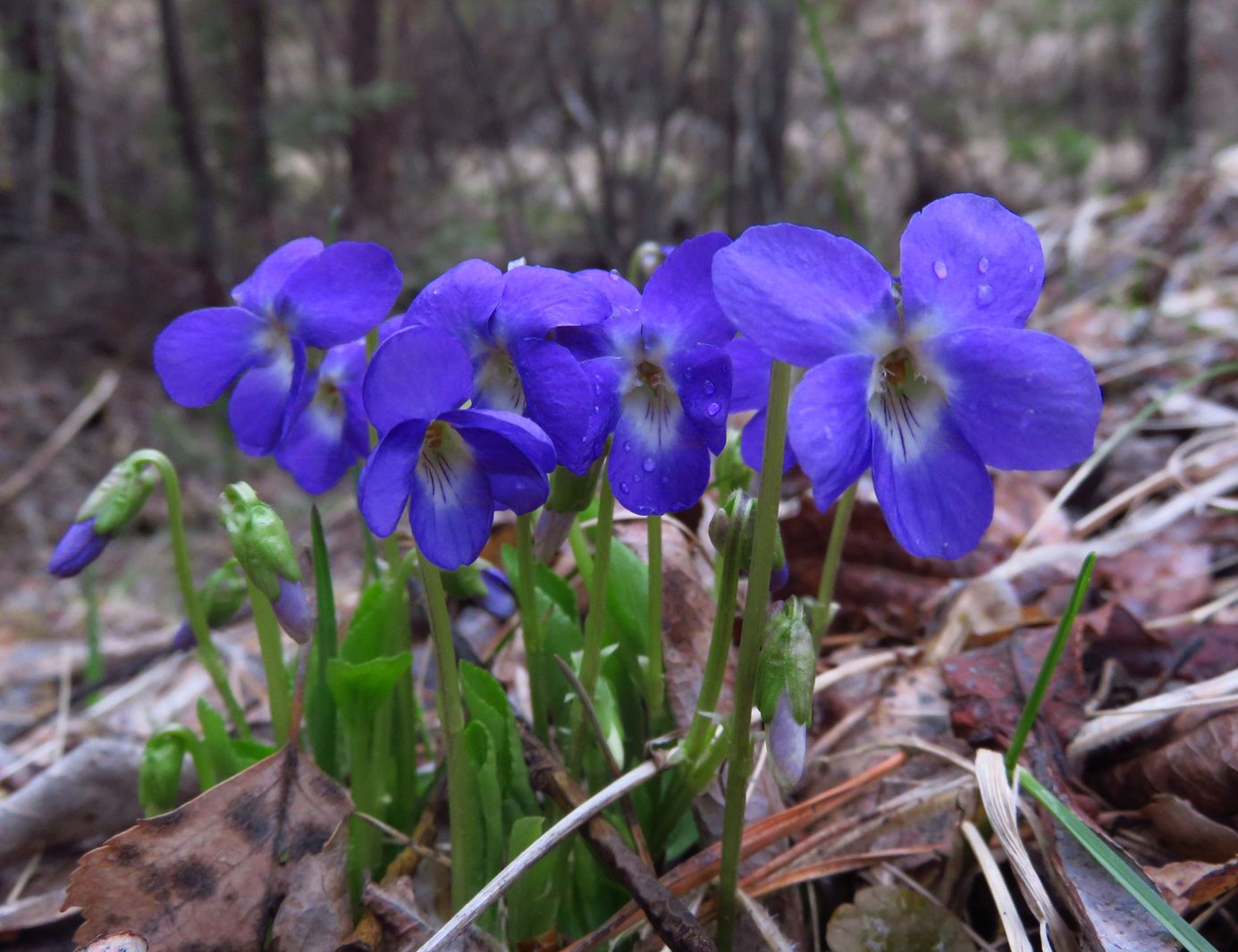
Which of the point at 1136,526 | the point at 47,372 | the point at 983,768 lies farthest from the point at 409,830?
the point at 47,372

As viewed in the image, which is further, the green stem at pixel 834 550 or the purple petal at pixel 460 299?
the green stem at pixel 834 550

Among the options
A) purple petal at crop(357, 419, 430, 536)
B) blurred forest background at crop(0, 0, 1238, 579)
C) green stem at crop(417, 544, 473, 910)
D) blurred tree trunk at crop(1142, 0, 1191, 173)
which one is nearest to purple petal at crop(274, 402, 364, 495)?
green stem at crop(417, 544, 473, 910)

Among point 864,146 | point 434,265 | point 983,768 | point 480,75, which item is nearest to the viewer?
point 983,768

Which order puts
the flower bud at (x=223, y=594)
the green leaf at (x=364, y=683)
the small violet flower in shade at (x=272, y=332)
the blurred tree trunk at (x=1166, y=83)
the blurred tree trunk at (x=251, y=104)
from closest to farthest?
the small violet flower in shade at (x=272, y=332) < the green leaf at (x=364, y=683) < the flower bud at (x=223, y=594) < the blurred tree trunk at (x=1166, y=83) < the blurred tree trunk at (x=251, y=104)

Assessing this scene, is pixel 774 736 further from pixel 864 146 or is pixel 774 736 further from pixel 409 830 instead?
pixel 864 146

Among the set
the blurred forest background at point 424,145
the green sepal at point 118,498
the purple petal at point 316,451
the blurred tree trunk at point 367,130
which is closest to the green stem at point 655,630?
the purple petal at point 316,451

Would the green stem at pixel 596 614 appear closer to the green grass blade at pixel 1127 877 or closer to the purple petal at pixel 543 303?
the purple petal at pixel 543 303
